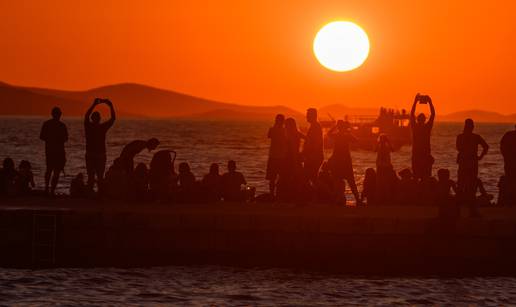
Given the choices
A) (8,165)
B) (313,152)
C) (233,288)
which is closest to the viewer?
(233,288)

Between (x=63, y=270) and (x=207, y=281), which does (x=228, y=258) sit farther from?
(x=63, y=270)

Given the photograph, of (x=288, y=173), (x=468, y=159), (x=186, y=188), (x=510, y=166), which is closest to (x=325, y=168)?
(x=288, y=173)

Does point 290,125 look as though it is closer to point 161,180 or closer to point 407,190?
point 407,190

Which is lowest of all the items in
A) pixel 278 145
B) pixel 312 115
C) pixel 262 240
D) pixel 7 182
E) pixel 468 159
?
pixel 262 240

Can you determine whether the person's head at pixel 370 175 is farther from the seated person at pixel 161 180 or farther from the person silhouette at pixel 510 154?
the seated person at pixel 161 180

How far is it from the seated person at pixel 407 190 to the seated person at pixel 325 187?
1328 millimetres

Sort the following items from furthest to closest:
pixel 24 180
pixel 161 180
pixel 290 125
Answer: pixel 24 180
pixel 290 125
pixel 161 180

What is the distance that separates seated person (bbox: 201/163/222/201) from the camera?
20016mm

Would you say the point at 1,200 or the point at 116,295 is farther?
the point at 1,200

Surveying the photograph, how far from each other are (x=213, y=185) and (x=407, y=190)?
3.97 meters

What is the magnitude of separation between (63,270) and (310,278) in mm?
4505

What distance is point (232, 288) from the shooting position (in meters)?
16.6

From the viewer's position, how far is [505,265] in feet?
57.7

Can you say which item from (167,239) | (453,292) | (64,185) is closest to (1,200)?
(167,239)
